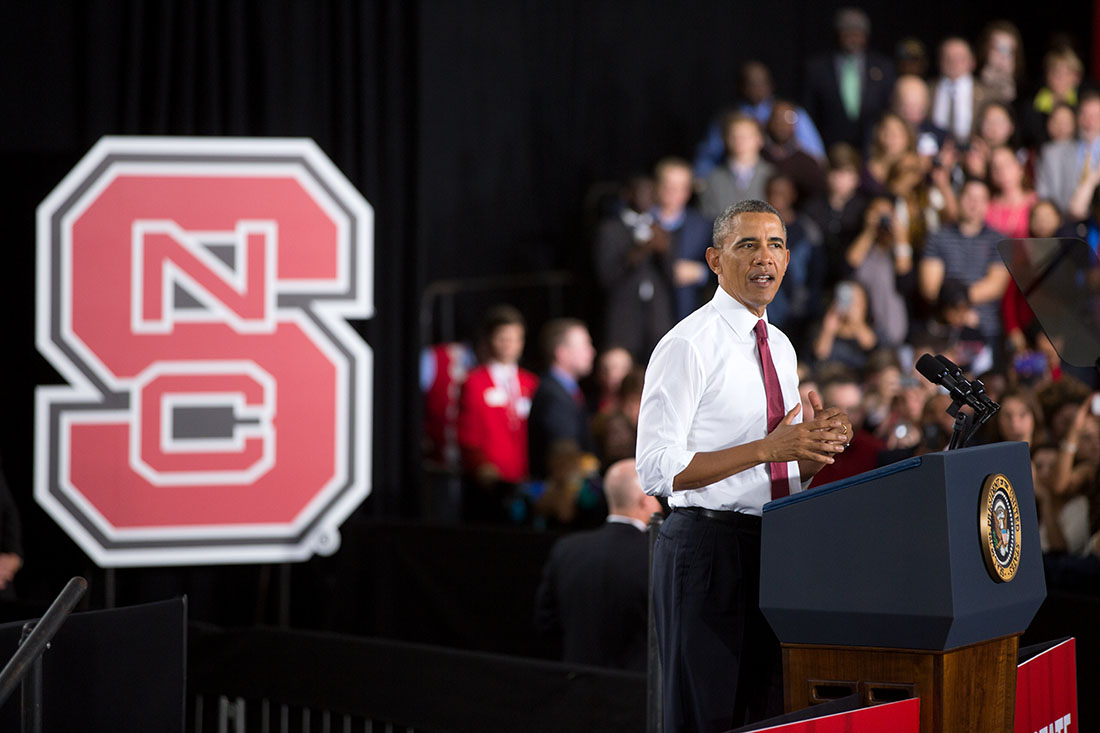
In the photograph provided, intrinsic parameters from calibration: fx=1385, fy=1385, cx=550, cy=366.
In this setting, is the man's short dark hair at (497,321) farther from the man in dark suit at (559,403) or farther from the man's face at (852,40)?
the man's face at (852,40)

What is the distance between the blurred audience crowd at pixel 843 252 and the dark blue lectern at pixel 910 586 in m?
4.31

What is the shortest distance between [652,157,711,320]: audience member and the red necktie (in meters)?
5.00

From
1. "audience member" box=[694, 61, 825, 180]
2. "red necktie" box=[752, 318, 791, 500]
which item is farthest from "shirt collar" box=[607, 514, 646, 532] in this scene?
"audience member" box=[694, 61, 825, 180]

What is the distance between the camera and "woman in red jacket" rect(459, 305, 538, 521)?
7.46 metres

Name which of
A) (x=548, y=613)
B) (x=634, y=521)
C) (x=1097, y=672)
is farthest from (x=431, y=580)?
(x=1097, y=672)

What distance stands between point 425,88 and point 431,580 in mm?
3534

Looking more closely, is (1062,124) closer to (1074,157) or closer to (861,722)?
(1074,157)

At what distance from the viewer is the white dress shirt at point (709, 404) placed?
2674 millimetres

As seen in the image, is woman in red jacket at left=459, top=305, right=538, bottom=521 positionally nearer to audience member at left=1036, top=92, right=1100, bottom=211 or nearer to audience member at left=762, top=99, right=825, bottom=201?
audience member at left=762, top=99, right=825, bottom=201

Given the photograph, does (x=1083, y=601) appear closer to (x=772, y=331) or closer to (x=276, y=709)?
(x=772, y=331)

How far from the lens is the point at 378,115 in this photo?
24.7ft

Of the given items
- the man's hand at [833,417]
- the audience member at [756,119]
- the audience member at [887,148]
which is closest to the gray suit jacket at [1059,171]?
the audience member at [887,148]

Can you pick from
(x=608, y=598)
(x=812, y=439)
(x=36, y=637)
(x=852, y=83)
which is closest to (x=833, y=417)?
(x=812, y=439)

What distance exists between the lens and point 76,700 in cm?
288
